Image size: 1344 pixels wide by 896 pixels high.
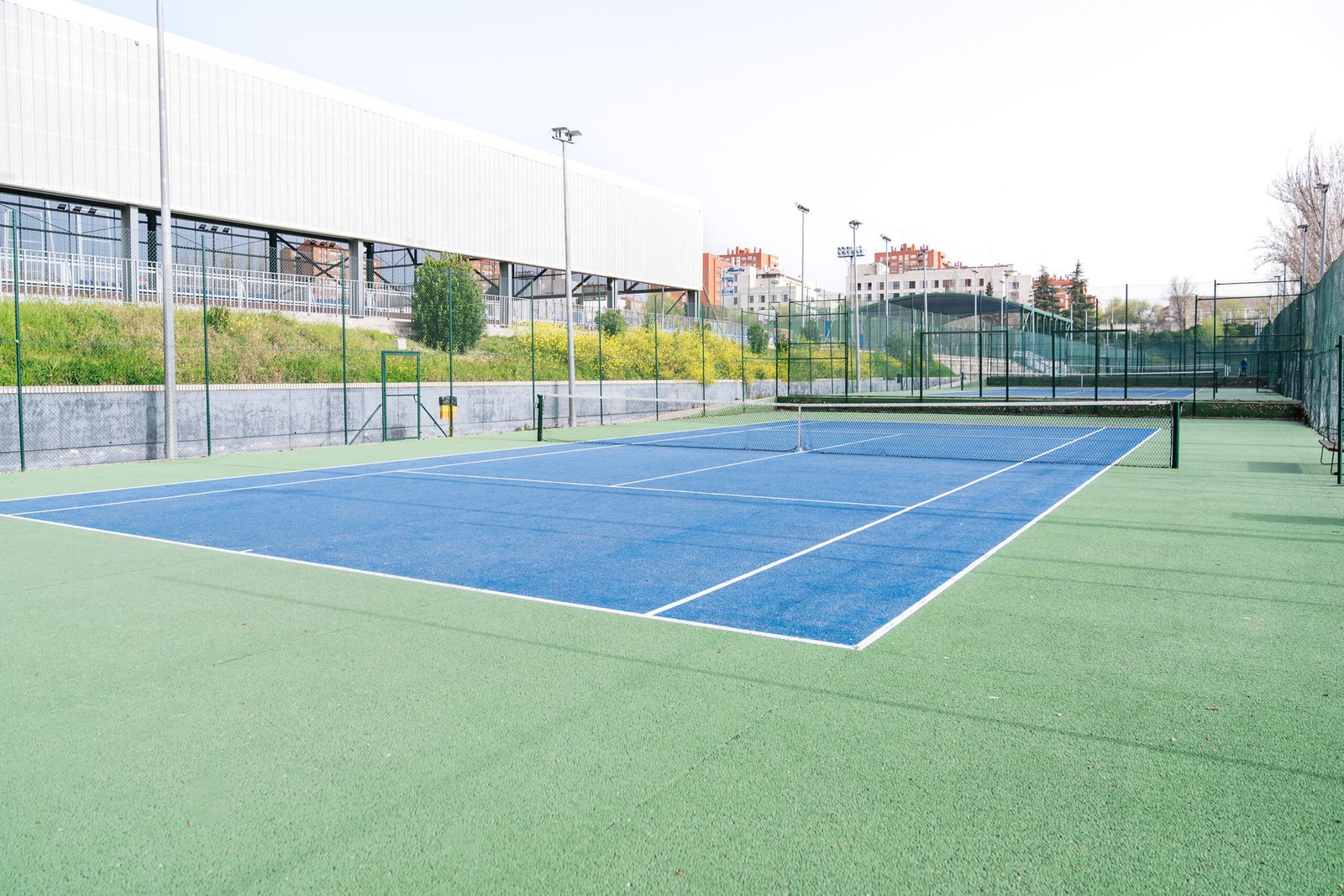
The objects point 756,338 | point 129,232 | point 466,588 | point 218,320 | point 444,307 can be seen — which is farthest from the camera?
point 756,338

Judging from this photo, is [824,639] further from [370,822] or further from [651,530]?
[651,530]

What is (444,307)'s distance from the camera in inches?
1200

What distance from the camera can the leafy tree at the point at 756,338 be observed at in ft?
130

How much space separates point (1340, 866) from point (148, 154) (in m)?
31.2

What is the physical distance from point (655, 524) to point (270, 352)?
585 inches

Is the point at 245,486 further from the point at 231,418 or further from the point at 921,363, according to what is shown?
the point at 921,363

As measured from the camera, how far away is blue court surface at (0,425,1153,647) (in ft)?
21.1

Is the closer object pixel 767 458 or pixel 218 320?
pixel 767 458

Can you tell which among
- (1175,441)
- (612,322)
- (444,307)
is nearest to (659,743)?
(1175,441)

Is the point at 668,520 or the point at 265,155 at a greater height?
the point at 265,155

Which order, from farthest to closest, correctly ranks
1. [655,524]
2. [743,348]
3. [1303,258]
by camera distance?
1. [1303,258]
2. [743,348]
3. [655,524]

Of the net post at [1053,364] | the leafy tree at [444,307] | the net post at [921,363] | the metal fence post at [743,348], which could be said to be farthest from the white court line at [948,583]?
the metal fence post at [743,348]

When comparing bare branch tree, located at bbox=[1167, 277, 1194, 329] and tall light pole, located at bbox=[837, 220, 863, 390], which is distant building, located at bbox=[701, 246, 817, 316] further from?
bare branch tree, located at bbox=[1167, 277, 1194, 329]

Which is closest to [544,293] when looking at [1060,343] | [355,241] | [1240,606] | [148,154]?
[355,241]
